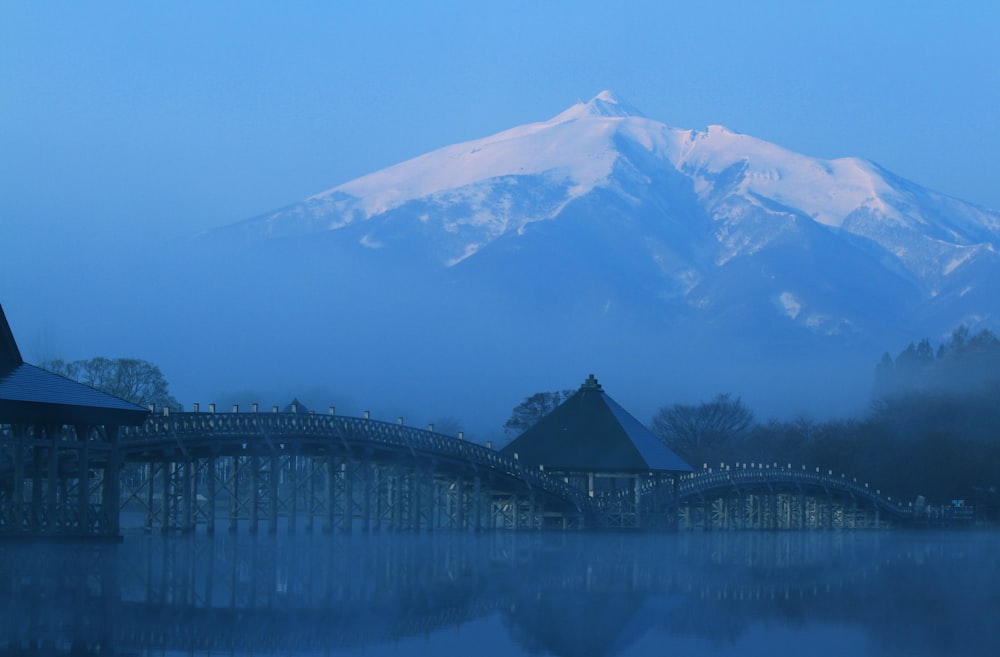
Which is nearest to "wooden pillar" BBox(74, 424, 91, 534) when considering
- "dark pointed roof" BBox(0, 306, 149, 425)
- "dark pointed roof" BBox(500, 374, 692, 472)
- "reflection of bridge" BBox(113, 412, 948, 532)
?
"dark pointed roof" BBox(0, 306, 149, 425)

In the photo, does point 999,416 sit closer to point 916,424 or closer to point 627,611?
point 916,424

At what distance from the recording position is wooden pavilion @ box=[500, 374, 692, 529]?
67625 mm

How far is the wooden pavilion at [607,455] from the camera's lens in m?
67.6

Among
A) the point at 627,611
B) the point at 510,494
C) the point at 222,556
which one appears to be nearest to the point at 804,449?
the point at 510,494

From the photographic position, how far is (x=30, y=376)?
4006 cm

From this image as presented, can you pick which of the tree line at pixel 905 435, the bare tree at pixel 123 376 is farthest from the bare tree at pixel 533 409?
the bare tree at pixel 123 376

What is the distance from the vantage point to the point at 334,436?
55.8 meters

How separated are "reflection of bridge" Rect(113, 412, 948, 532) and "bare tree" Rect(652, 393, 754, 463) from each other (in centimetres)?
4347

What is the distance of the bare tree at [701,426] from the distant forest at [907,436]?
0.27 feet

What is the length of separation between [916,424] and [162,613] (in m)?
94.6

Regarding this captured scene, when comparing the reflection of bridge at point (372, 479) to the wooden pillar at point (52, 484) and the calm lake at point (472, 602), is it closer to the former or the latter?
the calm lake at point (472, 602)

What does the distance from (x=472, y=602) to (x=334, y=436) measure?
2588 centimetres

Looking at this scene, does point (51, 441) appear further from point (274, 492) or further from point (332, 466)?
point (332, 466)

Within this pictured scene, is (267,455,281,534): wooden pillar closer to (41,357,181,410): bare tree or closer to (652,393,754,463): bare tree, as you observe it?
(41,357,181,410): bare tree
